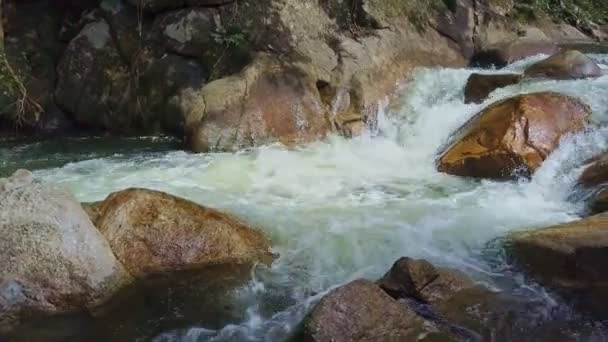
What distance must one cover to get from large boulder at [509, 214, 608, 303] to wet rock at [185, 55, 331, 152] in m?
3.90

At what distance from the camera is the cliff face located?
8.15 meters

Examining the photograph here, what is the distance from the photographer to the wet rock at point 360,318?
3.65 m

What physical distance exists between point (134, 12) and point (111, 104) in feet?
5.02

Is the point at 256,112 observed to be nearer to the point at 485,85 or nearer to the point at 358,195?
the point at 358,195

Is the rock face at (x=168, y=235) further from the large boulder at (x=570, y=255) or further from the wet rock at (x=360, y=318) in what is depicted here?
the large boulder at (x=570, y=255)

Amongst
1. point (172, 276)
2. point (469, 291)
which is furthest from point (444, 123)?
point (172, 276)

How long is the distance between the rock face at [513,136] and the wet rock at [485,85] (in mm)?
1579

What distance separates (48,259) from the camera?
423cm

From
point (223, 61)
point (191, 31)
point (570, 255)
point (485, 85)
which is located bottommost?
point (570, 255)

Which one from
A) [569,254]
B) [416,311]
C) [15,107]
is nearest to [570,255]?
[569,254]

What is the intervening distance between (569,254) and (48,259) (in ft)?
11.7

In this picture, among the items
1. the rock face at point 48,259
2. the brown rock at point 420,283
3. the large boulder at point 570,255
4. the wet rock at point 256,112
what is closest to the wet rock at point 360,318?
the brown rock at point 420,283

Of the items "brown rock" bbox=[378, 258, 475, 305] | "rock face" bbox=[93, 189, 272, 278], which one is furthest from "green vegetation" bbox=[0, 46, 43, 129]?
"brown rock" bbox=[378, 258, 475, 305]

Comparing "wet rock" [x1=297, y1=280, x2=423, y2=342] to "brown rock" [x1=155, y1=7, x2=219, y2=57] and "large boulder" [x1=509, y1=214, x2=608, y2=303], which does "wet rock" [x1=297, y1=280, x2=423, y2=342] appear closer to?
"large boulder" [x1=509, y1=214, x2=608, y2=303]
